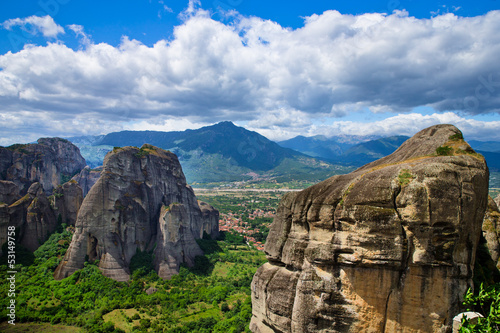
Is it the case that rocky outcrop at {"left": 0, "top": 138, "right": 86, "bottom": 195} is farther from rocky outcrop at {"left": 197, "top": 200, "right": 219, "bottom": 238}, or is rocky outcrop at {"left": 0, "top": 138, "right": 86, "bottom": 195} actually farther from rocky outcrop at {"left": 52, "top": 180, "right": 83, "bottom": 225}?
rocky outcrop at {"left": 197, "top": 200, "right": 219, "bottom": 238}

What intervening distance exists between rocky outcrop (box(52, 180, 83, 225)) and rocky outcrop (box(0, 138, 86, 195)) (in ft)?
65.8

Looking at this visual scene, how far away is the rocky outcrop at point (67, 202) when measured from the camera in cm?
4945

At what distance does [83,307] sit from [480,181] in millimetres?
41416

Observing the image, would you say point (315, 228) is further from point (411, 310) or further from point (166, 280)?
point (166, 280)

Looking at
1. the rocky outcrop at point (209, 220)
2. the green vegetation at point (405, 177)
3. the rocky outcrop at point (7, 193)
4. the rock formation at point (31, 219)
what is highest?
the green vegetation at point (405, 177)

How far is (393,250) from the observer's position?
44.0ft

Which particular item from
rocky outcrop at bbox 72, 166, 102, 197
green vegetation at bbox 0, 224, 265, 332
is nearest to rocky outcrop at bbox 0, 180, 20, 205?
green vegetation at bbox 0, 224, 265, 332

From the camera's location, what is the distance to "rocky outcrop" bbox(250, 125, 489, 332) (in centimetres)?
1323

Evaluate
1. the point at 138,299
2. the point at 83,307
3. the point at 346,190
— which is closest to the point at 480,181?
the point at 346,190

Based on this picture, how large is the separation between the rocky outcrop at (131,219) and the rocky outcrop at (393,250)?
3424 cm

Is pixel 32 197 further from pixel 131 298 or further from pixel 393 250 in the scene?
pixel 393 250

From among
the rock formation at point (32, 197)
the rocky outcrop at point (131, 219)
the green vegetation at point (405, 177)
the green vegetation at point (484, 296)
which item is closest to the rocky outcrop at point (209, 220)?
the rocky outcrop at point (131, 219)

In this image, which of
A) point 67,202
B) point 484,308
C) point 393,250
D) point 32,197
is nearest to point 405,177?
point 393,250

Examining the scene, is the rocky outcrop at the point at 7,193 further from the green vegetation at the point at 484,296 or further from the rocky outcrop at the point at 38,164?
the green vegetation at the point at 484,296
